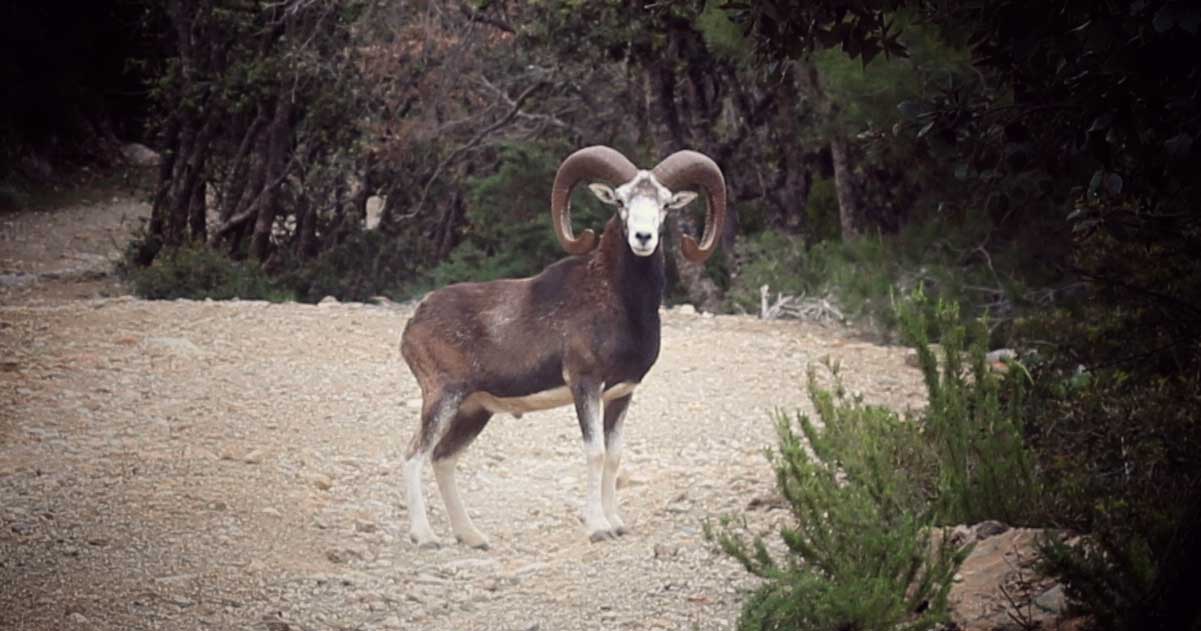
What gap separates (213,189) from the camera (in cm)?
2416

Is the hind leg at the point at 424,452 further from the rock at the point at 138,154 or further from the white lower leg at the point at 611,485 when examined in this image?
the rock at the point at 138,154

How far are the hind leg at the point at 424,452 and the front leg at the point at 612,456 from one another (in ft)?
2.94

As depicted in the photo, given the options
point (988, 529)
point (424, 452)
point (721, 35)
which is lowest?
point (424, 452)

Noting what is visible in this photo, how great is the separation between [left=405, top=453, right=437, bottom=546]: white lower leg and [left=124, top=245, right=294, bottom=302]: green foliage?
34.8 ft

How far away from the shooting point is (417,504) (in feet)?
29.4

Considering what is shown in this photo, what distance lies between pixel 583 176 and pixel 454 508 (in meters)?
2.10

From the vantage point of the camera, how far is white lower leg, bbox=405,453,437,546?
351 inches

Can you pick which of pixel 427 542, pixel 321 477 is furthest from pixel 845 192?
pixel 427 542

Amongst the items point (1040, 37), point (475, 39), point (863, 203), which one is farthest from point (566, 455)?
point (475, 39)

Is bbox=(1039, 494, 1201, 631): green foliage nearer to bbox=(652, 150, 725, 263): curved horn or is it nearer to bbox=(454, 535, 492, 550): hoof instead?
bbox=(652, 150, 725, 263): curved horn

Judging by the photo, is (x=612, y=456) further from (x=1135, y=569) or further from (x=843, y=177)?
(x=843, y=177)

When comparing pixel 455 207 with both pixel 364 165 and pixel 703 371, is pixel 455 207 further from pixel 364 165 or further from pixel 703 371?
pixel 703 371

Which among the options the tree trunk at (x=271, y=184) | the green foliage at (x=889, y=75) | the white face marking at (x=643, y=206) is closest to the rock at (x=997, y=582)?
the white face marking at (x=643, y=206)

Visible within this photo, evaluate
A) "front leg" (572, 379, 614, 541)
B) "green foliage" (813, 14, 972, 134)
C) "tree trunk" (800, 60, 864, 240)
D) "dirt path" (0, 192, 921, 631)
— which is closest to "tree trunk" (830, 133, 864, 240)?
"tree trunk" (800, 60, 864, 240)
